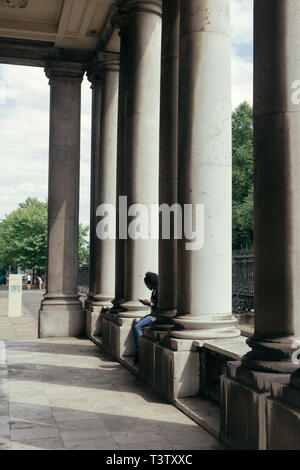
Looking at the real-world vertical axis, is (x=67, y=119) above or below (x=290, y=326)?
above

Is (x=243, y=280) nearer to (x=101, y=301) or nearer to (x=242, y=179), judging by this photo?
(x=101, y=301)

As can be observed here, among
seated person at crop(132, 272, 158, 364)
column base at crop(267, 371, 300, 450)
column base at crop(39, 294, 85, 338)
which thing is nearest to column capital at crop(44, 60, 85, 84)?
column base at crop(39, 294, 85, 338)

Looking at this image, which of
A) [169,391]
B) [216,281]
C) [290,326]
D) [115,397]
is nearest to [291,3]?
[290,326]

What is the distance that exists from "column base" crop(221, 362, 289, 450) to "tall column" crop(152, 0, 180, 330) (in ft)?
24.0

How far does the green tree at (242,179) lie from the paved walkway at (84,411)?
198ft

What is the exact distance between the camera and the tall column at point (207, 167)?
50.5ft

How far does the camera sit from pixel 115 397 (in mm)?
16656

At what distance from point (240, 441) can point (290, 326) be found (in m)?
2.68

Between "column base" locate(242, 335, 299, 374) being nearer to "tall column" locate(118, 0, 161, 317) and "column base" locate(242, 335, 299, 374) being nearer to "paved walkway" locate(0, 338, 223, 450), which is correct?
"paved walkway" locate(0, 338, 223, 450)

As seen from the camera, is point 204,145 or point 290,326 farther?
point 204,145

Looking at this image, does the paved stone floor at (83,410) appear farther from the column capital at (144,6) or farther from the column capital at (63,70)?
the column capital at (63,70)

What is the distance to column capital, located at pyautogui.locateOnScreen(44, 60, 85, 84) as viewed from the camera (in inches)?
1358

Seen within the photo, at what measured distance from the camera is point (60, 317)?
32906 millimetres

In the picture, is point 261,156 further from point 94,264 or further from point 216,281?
point 94,264
